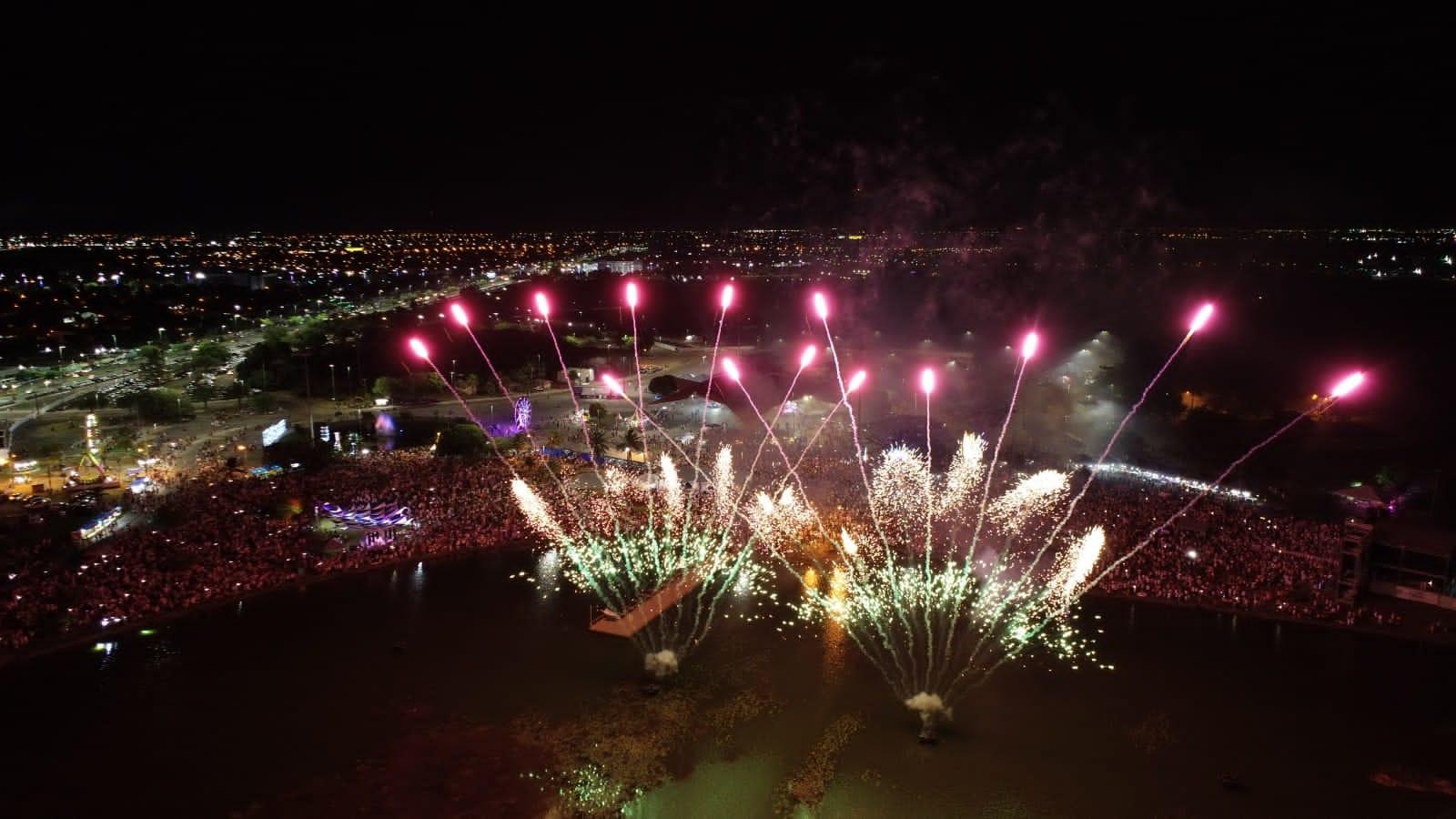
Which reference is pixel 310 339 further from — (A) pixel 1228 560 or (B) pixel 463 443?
(A) pixel 1228 560

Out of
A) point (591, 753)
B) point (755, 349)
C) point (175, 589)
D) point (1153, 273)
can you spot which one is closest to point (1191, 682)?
point (591, 753)

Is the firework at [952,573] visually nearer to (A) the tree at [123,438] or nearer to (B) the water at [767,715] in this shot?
(B) the water at [767,715]

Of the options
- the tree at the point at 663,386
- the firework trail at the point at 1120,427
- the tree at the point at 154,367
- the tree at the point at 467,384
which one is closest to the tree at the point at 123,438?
the tree at the point at 154,367

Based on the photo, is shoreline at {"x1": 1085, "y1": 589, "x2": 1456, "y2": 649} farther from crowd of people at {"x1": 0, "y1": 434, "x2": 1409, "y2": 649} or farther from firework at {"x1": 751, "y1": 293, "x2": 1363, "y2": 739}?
firework at {"x1": 751, "y1": 293, "x2": 1363, "y2": 739}

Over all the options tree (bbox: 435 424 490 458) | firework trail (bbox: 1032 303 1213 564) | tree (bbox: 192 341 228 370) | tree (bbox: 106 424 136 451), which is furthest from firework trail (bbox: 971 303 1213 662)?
tree (bbox: 192 341 228 370)

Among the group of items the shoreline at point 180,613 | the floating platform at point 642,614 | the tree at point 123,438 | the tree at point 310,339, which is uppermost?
the tree at point 310,339
